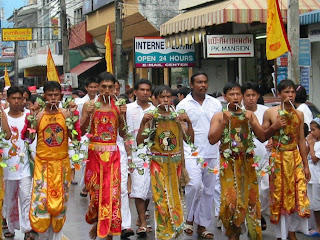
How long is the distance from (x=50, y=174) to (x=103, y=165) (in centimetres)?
61

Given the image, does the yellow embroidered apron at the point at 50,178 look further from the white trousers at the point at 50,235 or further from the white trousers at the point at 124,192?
the white trousers at the point at 124,192

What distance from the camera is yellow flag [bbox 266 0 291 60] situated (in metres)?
12.0

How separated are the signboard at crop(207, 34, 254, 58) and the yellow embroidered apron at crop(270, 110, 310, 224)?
39.2 ft

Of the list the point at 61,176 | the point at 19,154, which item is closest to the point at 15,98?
the point at 19,154

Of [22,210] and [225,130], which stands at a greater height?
[225,130]

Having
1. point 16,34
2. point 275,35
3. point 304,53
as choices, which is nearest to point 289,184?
point 275,35

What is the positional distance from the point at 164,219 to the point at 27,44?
200 ft

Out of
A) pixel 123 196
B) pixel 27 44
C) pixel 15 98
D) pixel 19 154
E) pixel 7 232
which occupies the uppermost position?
pixel 27 44

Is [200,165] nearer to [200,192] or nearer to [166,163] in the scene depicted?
[200,192]

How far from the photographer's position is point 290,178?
7.46 meters

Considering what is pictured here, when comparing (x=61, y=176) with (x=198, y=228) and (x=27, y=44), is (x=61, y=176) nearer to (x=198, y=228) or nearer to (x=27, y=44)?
(x=198, y=228)

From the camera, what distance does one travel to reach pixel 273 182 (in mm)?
7574

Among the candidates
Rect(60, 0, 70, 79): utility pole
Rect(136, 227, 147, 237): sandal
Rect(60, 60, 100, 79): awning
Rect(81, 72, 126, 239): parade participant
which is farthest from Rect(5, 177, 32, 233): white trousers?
Rect(60, 60, 100, 79): awning

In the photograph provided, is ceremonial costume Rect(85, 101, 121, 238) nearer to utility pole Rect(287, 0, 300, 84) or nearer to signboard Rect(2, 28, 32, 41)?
utility pole Rect(287, 0, 300, 84)
